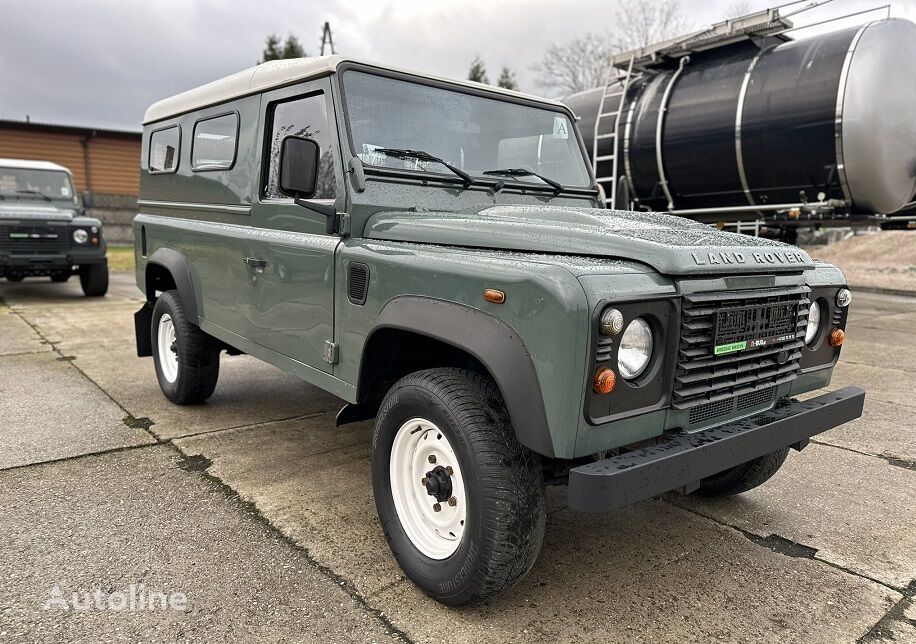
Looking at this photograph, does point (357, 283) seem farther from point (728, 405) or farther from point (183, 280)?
point (183, 280)

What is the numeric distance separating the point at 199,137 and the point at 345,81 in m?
1.79

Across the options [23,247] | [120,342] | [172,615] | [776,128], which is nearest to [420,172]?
[172,615]

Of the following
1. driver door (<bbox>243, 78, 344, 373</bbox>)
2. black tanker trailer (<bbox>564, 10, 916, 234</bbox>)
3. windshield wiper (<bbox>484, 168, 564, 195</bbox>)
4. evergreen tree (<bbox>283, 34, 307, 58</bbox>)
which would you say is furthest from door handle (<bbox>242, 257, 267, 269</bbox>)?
evergreen tree (<bbox>283, 34, 307, 58</bbox>)

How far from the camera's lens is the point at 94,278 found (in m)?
11.0

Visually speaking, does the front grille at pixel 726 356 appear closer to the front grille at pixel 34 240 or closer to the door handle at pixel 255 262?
the door handle at pixel 255 262

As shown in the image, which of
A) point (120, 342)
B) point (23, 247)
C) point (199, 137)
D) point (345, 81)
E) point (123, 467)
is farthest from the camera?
point (23, 247)

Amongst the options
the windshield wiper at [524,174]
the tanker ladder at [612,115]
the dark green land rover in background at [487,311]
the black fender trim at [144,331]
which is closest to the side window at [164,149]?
the dark green land rover in background at [487,311]

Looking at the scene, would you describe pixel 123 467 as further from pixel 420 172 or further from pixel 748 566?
pixel 748 566

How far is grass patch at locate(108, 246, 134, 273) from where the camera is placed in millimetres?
16133

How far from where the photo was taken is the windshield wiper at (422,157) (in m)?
3.22

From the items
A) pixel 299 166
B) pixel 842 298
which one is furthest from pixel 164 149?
pixel 842 298

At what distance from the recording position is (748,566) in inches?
113

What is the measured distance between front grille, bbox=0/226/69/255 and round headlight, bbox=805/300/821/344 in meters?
11.0

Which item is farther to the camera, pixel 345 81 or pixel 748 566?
pixel 345 81
